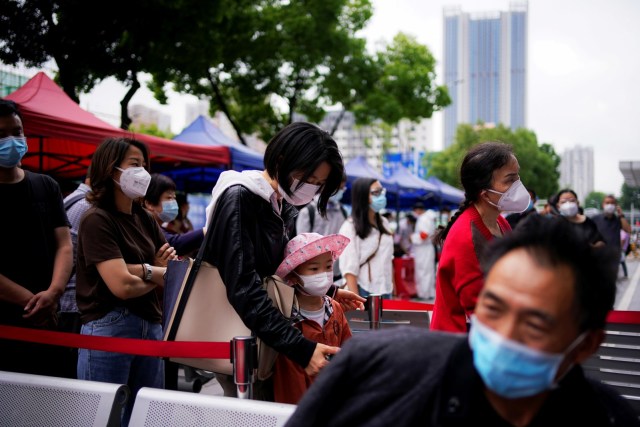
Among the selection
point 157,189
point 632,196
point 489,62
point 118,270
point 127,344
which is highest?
point 489,62

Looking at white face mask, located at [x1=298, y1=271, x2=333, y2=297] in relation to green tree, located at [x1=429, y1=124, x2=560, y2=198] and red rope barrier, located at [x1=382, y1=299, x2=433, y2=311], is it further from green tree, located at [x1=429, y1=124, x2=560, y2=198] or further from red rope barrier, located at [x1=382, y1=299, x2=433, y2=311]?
green tree, located at [x1=429, y1=124, x2=560, y2=198]

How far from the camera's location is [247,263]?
2.54 meters

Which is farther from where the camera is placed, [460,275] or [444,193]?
[444,193]

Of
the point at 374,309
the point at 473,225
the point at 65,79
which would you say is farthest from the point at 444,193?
the point at 473,225

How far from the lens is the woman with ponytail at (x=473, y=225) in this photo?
2914mm

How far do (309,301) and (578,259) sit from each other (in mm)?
1780

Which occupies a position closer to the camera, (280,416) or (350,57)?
(280,416)

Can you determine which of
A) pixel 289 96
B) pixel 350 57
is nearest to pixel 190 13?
pixel 289 96

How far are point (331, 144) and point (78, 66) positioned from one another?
1000 centimetres

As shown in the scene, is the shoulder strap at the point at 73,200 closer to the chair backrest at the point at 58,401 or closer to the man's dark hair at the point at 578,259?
the chair backrest at the point at 58,401

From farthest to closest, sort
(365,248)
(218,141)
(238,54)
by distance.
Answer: (238,54)
(218,141)
(365,248)

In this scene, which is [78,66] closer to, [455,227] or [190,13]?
[190,13]

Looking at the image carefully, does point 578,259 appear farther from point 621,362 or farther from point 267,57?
point 267,57

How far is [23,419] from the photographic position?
2789 millimetres
